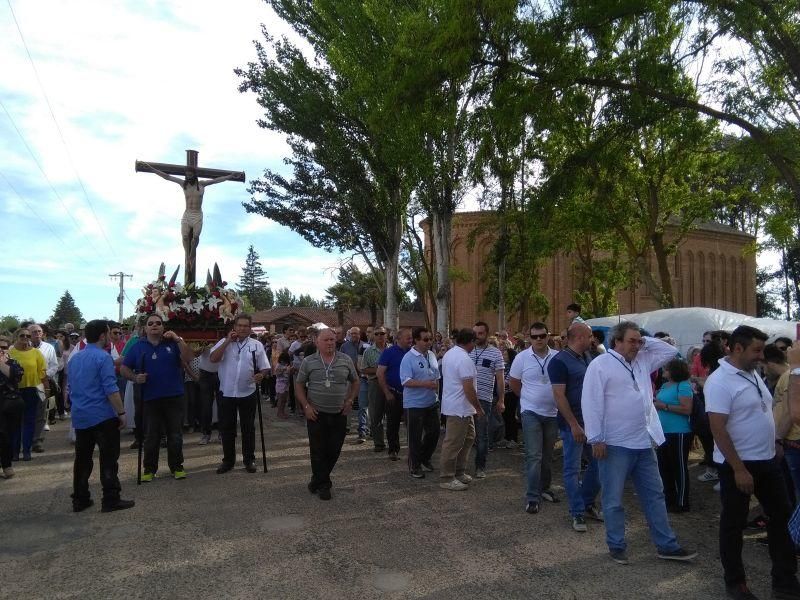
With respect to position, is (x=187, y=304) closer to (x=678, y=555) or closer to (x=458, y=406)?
(x=458, y=406)

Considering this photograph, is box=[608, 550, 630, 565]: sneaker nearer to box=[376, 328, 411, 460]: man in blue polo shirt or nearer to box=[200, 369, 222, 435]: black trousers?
box=[376, 328, 411, 460]: man in blue polo shirt

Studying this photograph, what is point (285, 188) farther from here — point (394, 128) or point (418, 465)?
point (418, 465)

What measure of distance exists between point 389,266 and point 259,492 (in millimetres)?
15707

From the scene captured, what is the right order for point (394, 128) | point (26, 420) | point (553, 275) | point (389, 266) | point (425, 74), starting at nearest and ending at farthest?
point (26, 420) → point (425, 74) → point (394, 128) → point (389, 266) → point (553, 275)

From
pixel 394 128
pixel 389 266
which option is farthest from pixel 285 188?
pixel 394 128

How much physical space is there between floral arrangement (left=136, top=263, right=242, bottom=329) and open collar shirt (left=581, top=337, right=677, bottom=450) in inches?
279

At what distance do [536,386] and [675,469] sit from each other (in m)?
1.73

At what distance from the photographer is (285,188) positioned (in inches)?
904

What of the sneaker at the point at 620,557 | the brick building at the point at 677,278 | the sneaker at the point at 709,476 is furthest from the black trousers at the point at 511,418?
the brick building at the point at 677,278

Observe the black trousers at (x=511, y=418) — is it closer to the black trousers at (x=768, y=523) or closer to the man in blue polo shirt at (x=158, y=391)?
the man in blue polo shirt at (x=158, y=391)

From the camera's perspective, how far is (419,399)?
8.23 metres

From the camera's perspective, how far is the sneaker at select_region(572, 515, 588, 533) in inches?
233

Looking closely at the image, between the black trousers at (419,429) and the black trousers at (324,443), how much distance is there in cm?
122

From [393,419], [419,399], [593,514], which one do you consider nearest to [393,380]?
[393,419]
